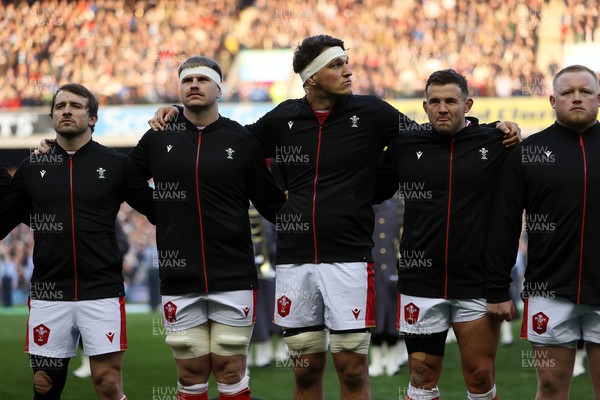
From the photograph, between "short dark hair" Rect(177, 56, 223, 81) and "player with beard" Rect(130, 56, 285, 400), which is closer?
"player with beard" Rect(130, 56, 285, 400)

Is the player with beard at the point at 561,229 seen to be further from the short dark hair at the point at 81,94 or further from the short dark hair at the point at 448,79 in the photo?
the short dark hair at the point at 81,94

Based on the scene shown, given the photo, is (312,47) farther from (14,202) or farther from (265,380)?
(265,380)

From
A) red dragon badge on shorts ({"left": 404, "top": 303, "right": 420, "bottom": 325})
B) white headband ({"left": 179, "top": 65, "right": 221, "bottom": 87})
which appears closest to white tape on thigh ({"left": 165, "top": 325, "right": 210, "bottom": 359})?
red dragon badge on shorts ({"left": 404, "top": 303, "right": 420, "bottom": 325})

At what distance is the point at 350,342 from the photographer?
5742mm

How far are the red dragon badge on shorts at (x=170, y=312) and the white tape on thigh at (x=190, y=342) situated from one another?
0.08 metres

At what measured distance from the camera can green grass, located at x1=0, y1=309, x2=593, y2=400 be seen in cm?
921

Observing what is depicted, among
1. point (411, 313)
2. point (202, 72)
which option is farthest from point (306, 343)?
point (202, 72)

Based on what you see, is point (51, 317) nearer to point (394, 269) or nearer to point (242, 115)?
point (394, 269)

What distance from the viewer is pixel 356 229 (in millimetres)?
5859

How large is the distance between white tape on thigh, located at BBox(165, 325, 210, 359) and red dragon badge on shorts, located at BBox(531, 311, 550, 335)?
192 cm

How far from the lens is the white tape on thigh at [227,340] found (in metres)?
5.86

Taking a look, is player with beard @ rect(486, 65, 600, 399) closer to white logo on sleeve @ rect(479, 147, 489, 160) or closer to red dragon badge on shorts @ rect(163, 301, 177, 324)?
white logo on sleeve @ rect(479, 147, 489, 160)

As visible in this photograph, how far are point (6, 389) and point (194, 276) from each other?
4710 mm

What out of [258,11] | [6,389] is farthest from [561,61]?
[6,389]
